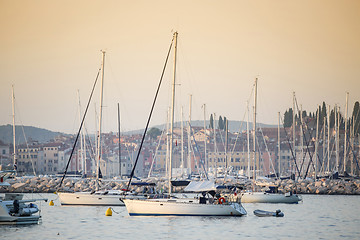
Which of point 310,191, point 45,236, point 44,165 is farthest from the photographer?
point 44,165

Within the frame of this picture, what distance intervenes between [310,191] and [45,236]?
1743 inches

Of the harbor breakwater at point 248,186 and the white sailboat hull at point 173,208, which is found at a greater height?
the white sailboat hull at point 173,208

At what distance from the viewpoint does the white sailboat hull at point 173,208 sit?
34656mm

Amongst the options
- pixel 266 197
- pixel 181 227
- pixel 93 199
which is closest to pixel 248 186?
pixel 266 197

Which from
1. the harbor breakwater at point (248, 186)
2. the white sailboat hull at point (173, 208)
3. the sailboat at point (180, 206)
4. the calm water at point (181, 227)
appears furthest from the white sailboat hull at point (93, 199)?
the harbor breakwater at point (248, 186)

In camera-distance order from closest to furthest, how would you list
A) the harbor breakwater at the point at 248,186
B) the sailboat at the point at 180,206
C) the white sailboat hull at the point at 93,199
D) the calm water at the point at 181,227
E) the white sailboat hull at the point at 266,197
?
the calm water at the point at 181,227 → the sailboat at the point at 180,206 → the white sailboat hull at the point at 93,199 → the white sailboat hull at the point at 266,197 → the harbor breakwater at the point at 248,186

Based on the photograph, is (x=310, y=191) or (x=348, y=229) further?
(x=310, y=191)

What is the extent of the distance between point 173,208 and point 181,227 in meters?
2.66

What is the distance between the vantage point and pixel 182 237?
28.9 m

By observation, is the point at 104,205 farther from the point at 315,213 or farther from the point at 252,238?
the point at 252,238

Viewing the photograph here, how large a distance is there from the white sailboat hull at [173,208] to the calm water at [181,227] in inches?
13.6

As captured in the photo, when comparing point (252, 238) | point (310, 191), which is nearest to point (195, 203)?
point (252, 238)

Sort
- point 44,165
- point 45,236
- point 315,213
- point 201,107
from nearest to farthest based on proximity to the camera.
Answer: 1. point 45,236
2. point 315,213
3. point 201,107
4. point 44,165

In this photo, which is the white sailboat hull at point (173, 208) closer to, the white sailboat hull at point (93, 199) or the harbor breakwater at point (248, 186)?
the white sailboat hull at point (93, 199)
